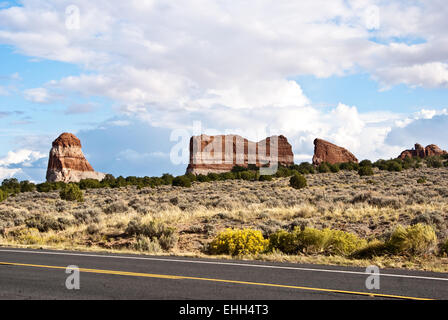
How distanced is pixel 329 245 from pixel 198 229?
668 cm

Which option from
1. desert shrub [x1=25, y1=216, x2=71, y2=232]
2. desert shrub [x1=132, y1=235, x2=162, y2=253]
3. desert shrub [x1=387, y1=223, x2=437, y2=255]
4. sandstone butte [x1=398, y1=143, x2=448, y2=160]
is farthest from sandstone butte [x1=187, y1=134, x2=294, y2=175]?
desert shrub [x1=387, y1=223, x2=437, y2=255]

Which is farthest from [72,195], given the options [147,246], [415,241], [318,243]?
[415,241]

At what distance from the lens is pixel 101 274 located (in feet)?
29.4

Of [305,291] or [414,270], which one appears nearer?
[305,291]

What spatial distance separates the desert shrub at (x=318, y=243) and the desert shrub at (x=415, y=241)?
134 cm

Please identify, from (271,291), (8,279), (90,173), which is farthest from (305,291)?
(90,173)

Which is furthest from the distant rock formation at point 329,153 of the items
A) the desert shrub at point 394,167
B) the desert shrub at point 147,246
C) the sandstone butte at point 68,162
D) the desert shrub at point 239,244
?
the desert shrub at point 239,244

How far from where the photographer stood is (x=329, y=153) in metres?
131

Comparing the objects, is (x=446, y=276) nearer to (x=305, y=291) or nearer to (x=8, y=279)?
(x=305, y=291)

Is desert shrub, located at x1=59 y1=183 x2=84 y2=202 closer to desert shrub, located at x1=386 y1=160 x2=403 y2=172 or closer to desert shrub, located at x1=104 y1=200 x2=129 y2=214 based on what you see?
desert shrub, located at x1=104 y1=200 x2=129 y2=214

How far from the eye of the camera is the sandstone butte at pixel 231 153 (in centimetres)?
12538

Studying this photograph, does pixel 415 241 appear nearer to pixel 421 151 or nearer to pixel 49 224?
pixel 49 224

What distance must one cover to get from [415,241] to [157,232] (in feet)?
33.0

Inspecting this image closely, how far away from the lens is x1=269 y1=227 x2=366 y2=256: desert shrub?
13922 mm
